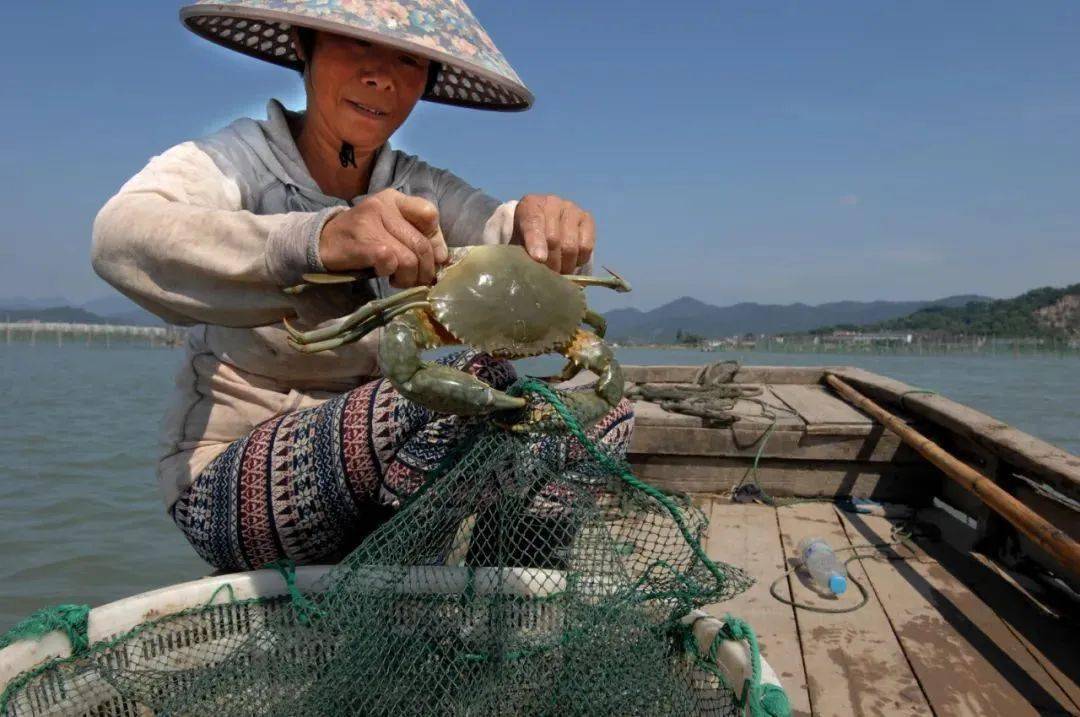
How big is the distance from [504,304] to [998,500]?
2126 millimetres

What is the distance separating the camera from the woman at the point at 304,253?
61.6 inches

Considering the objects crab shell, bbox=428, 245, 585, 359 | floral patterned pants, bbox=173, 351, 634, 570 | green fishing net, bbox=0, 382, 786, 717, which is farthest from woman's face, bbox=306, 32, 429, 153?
green fishing net, bbox=0, 382, 786, 717

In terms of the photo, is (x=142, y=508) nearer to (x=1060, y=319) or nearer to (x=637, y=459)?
(x=637, y=459)

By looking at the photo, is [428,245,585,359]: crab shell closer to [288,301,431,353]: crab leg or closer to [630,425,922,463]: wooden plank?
[288,301,431,353]: crab leg

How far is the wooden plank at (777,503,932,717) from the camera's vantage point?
188 cm

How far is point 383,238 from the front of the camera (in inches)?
55.8

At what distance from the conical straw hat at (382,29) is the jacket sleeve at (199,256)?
0.55m

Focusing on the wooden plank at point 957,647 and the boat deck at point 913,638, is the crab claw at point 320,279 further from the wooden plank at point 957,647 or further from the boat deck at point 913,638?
the wooden plank at point 957,647

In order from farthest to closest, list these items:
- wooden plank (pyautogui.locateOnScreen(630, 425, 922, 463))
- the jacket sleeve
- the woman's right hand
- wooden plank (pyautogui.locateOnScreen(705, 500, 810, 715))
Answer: wooden plank (pyautogui.locateOnScreen(630, 425, 922, 463)), wooden plank (pyautogui.locateOnScreen(705, 500, 810, 715)), the jacket sleeve, the woman's right hand

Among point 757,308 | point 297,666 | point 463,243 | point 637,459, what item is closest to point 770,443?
point 637,459

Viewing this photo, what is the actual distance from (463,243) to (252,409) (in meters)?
0.87

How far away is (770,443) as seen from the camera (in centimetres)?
392

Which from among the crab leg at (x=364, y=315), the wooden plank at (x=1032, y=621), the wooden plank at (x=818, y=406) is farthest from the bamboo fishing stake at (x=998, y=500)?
the crab leg at (x=364, y=315)

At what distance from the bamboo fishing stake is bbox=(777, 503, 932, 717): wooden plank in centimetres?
54
